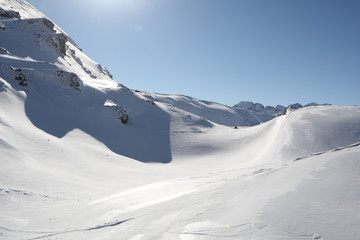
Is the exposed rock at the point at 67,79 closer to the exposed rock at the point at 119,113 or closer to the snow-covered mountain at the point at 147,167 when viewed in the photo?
the snow-covered mountain at the point at 147,167

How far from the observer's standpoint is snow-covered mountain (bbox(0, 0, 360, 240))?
3453 millimetres

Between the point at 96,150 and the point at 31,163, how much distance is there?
5798 mm

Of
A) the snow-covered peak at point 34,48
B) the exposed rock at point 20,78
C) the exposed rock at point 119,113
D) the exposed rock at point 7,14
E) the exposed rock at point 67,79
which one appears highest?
the exposed rock at point 7,14

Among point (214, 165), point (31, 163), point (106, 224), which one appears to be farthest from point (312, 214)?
point (214, 165)

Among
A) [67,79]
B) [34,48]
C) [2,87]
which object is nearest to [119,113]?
[67,79]

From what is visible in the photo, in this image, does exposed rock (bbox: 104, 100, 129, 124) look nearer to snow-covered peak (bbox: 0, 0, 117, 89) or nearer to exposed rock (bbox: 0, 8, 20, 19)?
snow-covered peak (bbox: 0, 0, 117, 89)

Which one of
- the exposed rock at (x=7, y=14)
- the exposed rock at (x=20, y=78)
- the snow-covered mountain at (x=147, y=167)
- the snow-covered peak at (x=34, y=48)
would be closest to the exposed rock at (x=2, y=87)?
the snow-covered mountain at (x=147, y=167)

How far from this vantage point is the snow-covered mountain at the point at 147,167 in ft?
11.3

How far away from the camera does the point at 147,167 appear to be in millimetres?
14656

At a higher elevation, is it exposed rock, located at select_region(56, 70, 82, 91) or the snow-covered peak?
the snow-covered peak

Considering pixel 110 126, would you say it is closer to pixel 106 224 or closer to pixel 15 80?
pixel 15 80

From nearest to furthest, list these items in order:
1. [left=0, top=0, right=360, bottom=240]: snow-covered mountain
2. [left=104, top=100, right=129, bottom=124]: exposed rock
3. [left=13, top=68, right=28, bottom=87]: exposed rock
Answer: [left=0, top=0, right=360, bottom=240]: snow-covered mountain, [left=13, top=68, right=28, bottom=87]: exposed rock, [left=104, top=100, right=129, bottom=124]: exposed rock

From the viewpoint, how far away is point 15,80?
18.1 m

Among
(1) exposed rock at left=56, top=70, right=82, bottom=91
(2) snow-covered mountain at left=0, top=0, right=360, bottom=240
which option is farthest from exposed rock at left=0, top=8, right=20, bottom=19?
(1) exposed rock at left=56, top=70, right=82, bottom=91
